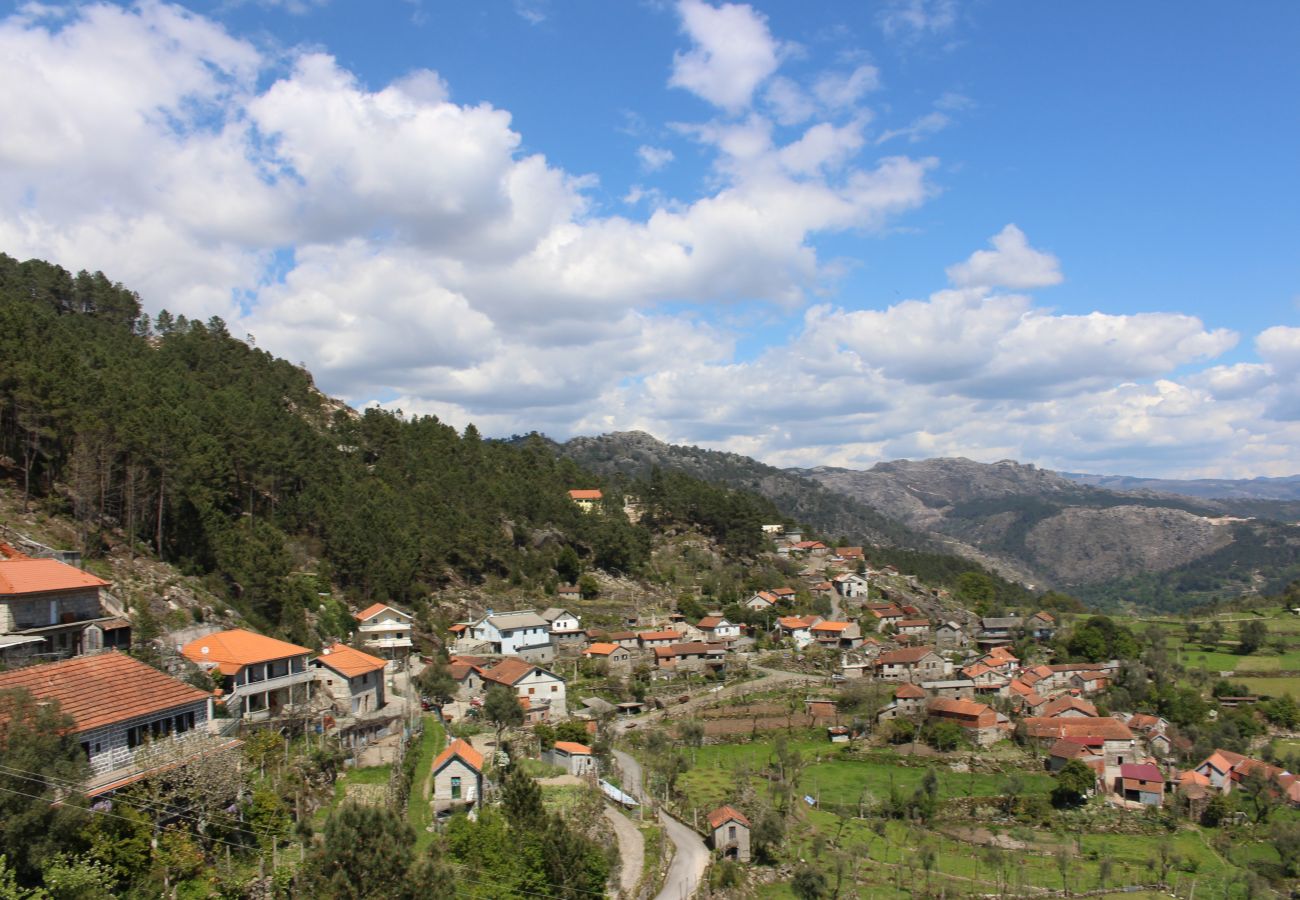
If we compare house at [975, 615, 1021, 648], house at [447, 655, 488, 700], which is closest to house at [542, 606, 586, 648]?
house at [447, 655, 488, 700]

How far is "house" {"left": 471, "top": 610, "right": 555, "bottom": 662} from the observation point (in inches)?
2285

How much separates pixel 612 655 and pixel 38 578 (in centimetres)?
3987

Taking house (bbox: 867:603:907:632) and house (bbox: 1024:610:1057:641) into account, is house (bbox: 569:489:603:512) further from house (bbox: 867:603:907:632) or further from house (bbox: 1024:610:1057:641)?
house (bbox: 1024:610:1057:641)

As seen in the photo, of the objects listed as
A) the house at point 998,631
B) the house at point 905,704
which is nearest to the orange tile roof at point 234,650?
the house at point 905,704

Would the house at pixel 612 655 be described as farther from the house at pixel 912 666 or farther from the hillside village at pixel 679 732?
the house at pixel 912 666

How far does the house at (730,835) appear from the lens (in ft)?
112

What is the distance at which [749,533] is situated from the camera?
311 feet

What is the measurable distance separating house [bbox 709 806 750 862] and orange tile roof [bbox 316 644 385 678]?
1620 centimetres

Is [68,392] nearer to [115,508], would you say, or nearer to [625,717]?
[115,508]

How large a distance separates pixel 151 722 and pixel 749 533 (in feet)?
256

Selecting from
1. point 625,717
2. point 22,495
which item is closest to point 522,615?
point 625,717

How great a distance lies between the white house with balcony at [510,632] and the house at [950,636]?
134 feet

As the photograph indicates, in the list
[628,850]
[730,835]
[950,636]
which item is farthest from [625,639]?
[950,636]

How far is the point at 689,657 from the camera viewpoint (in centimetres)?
6244
